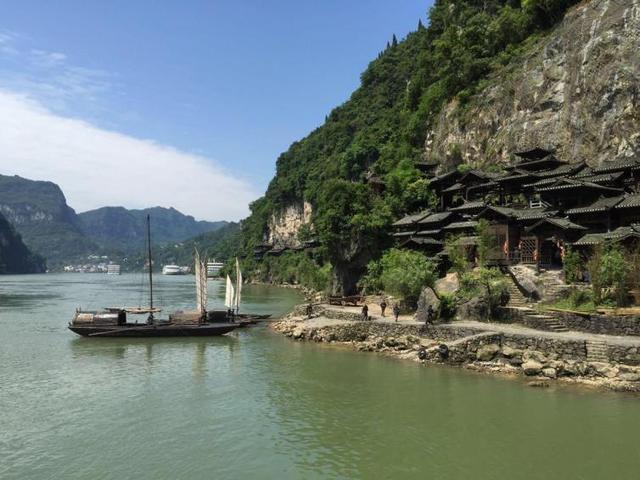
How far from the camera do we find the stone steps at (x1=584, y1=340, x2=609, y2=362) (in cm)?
2800

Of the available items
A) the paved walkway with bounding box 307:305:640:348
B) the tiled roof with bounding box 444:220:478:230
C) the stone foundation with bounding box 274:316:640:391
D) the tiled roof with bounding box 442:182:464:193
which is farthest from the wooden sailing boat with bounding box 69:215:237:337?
the tiled roof with bounding box 442:182:464:193

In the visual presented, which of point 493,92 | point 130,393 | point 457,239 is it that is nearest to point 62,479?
point 130,393

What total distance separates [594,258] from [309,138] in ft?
504

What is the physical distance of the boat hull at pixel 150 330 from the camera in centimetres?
4556

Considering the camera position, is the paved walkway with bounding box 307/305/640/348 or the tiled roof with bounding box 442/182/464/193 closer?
the paved walkway with bounding box 307/305/640/348

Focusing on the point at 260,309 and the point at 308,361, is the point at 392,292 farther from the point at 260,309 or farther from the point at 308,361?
the point at 260,309

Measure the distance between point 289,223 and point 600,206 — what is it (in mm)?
123730

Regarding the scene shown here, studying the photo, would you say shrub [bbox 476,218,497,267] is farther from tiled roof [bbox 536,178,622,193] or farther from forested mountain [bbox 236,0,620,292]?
forested mountain [bbox 236,0,620,292]

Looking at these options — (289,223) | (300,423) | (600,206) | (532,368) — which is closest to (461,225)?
(600,206)

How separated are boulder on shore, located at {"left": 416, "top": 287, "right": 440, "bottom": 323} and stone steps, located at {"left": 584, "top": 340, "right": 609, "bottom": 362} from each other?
38.6ft

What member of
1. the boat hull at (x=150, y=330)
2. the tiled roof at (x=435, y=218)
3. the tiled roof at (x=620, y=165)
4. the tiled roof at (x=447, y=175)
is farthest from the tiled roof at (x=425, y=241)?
the boat hull at (x=150, y=330)

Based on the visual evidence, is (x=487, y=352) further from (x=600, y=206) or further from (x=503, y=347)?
(x=600, y=206)

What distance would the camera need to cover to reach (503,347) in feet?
103

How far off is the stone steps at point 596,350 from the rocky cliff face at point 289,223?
11877 cm
